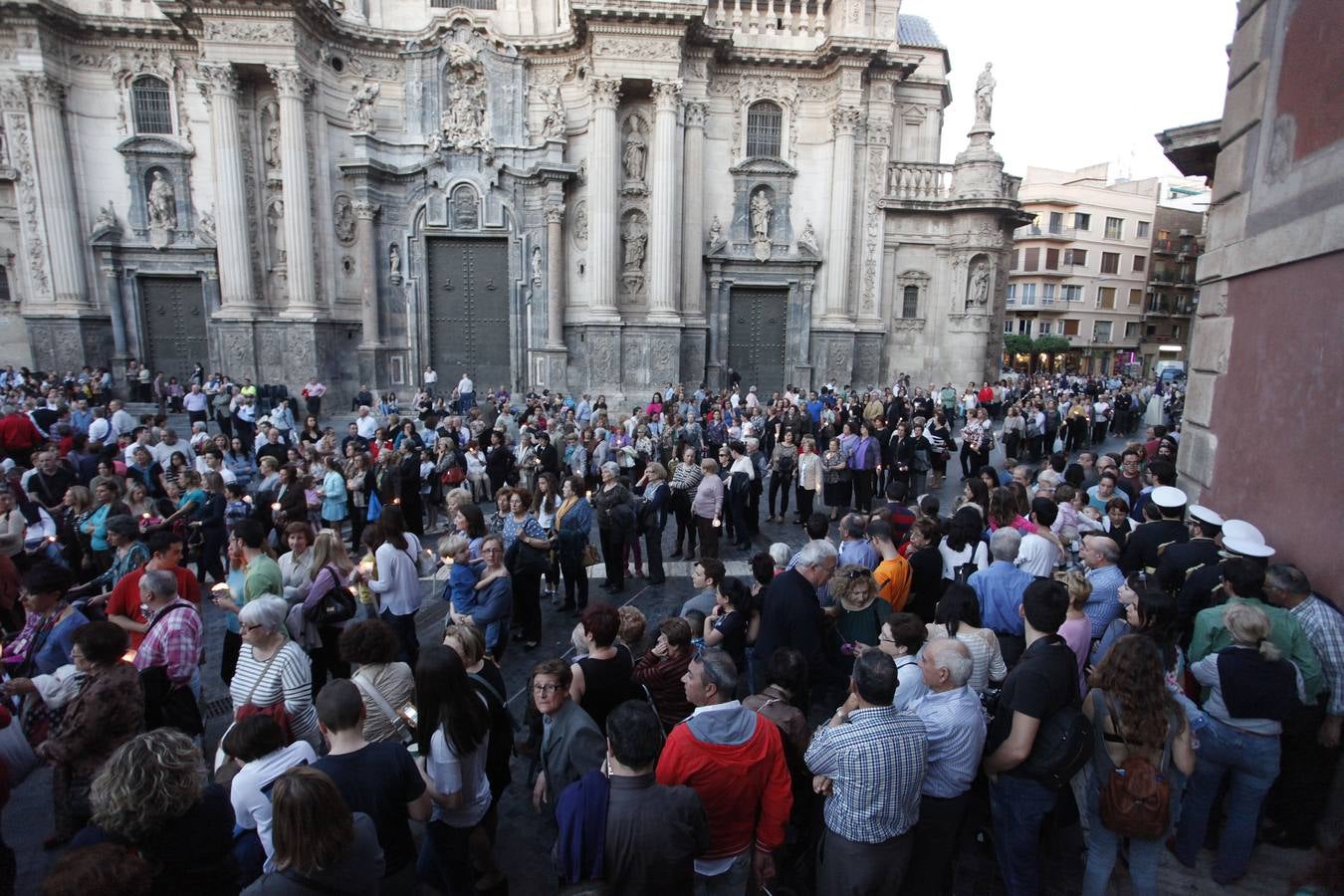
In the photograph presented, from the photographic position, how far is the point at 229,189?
19.0m

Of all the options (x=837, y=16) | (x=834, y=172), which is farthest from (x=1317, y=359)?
(x=837, y=16)

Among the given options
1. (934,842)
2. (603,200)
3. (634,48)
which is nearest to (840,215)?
(603,200)

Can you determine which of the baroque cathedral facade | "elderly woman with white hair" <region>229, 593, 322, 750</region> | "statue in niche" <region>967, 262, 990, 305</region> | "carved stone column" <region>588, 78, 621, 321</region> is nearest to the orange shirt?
"elderly woman with white hair" <region>229, 593, 322, 750</region>

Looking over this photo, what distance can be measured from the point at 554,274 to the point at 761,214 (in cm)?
656

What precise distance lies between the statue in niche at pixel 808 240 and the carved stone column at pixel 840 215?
42 centimetres

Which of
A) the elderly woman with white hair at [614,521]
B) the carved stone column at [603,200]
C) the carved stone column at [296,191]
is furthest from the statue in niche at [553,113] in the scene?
the elderly woman with white hair at [614,521]

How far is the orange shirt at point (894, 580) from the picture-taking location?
5.27 meters

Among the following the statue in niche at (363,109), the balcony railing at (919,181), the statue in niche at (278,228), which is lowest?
the statue in niche at (278,228)

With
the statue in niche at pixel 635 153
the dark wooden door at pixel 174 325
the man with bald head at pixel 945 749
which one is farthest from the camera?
Result: the dark wooden door at pixel 174 325

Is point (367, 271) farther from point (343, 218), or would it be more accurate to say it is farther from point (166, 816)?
point (166, 816)

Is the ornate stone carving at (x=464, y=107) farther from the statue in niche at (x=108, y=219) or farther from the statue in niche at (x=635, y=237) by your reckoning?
the statue in niche at (x=108, y=219)

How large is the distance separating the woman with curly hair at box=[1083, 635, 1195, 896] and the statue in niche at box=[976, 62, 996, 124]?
21.8m

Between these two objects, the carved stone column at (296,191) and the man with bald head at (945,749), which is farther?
the carved stone column at (296,191)

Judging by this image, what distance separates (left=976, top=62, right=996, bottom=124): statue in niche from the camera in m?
20.6
